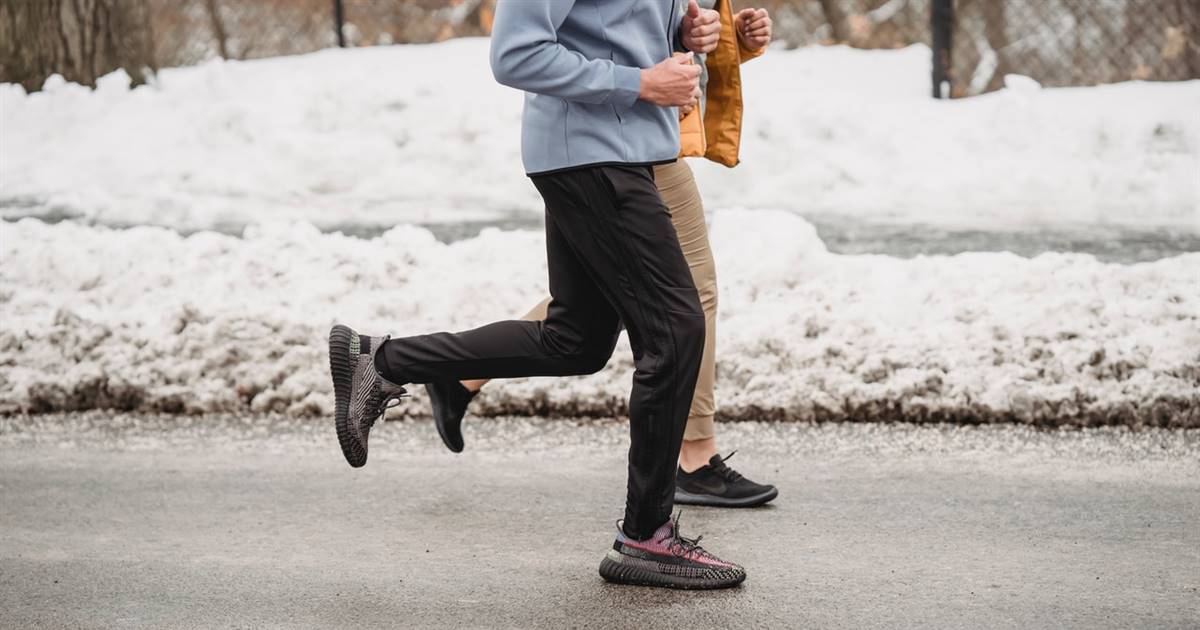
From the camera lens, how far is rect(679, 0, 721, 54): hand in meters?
3.61

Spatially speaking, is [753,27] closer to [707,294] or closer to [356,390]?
[707,294]

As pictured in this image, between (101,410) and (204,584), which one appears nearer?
(204,584)

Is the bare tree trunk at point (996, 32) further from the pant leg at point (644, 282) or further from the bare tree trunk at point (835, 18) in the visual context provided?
the pant leg at point (644, 282)

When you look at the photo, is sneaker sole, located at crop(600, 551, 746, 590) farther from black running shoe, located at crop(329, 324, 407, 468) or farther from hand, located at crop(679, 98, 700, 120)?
hand, located at crop(679, 98, 700, 120)

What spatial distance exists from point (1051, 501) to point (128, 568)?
260cm

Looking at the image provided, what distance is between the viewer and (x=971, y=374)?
5.16 m

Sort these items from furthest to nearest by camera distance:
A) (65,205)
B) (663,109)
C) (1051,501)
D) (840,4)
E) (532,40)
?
1. (840,4)
2. (65,205)
3. (1051,501)
4. (663,109)
5. (532,40)

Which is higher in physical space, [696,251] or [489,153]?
[489,153]

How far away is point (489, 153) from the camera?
896cm

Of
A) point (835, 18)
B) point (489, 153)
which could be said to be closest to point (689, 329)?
point (489, 153)

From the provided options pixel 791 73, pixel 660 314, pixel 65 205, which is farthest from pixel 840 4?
pixel 660 314

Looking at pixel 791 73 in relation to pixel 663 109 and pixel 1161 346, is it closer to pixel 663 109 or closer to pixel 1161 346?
pixel 1161 346

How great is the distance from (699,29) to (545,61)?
59 cm

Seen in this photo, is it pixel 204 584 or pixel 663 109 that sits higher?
pixel 663 109
